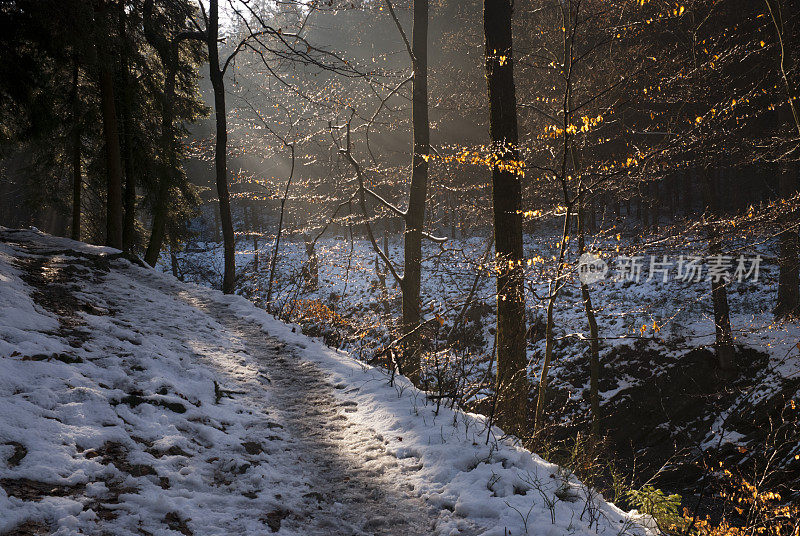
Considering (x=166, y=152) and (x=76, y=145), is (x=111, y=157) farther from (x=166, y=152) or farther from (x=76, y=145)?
(x=76, y=145)

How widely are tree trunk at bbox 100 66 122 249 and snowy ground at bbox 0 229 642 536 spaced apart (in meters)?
5.13

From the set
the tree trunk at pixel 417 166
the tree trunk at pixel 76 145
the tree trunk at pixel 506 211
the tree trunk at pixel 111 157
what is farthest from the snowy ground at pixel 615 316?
the tree trunk at pixel 76 145

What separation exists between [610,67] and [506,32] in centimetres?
748

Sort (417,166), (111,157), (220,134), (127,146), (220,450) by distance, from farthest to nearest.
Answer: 1. (220,134)
2. (127,146)
3. (111,157)
4. (417,166)
5. (220,450)

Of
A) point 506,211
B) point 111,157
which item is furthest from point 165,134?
point 506,211

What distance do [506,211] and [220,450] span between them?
4.65 meters

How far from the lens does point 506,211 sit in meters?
6.16

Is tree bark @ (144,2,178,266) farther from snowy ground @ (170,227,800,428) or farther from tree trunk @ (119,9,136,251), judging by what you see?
snowy ground @ (170,227,800,428)

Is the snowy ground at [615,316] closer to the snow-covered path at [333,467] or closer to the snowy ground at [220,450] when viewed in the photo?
the snow-covered path at [333,467]

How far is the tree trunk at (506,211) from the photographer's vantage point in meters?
5.90

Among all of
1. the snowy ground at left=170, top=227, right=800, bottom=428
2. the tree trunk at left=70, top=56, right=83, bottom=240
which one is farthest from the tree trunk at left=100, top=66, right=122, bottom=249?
the snowy ground at left=170, top=227, right=800, bottom=428

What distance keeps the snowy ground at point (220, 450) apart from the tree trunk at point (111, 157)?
5.13 metres

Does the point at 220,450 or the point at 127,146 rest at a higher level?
the point at 127,146

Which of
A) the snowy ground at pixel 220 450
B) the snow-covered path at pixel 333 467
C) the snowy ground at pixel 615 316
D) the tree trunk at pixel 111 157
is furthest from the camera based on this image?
the snowy ground at pixel 615 316
